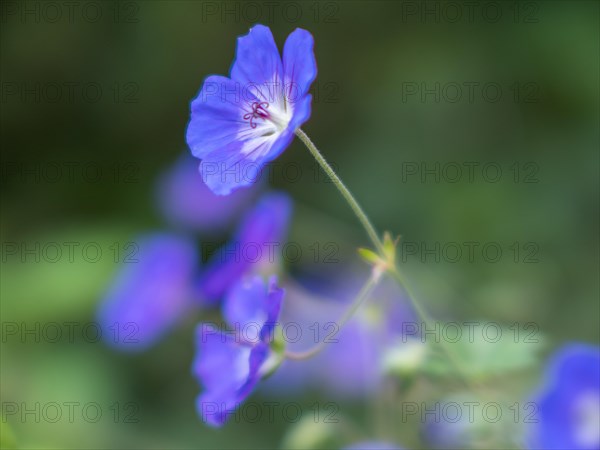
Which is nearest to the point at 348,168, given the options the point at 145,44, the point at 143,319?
the point at 145,44

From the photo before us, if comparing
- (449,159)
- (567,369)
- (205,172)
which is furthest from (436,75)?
(205,172)

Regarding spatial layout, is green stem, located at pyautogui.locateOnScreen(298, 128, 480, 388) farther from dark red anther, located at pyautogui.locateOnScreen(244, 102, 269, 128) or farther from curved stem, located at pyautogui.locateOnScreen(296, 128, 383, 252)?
dark red anther, located at pyautogui.locateOnScreen(244, 102, 269, 128)

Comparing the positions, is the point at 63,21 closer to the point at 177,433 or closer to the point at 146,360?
the point at 146,360

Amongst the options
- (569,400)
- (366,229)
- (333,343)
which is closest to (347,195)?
(366,229)

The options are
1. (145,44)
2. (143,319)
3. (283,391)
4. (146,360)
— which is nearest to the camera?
(143,319)

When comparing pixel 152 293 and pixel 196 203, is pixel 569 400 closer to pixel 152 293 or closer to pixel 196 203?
pixel 152 293

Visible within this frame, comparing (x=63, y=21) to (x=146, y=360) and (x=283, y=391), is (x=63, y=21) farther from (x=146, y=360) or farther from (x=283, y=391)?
(x=283, y=391)

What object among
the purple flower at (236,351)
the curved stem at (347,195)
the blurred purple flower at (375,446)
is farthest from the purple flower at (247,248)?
the curved stem at (347,195)

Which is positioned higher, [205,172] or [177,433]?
[177,433]

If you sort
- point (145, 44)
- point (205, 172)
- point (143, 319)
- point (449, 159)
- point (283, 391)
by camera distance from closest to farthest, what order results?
1. point (205, 172)
2. point (143, 319)
3. point (283, 391)
4. point (449, 159)
5. point (145, 44)

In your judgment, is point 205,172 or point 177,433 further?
point 177,433

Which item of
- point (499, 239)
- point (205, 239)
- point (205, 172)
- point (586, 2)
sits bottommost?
point (205, 172)
